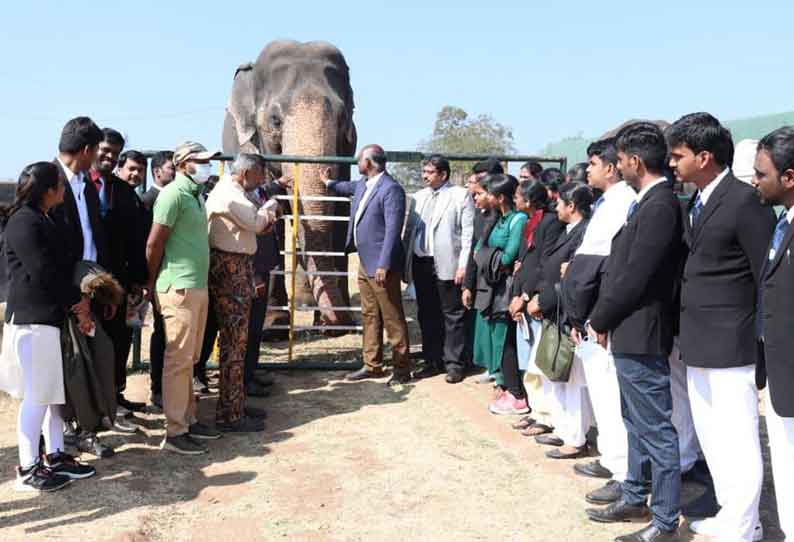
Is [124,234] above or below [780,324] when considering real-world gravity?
above

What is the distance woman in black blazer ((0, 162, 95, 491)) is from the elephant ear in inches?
229

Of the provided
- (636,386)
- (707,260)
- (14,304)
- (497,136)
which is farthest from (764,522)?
(497,136)

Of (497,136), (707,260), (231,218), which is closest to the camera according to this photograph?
(707,260)

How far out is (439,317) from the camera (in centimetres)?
724

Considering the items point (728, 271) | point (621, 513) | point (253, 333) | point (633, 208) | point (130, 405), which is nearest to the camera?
point (728, 271)

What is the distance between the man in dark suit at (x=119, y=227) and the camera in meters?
5.28

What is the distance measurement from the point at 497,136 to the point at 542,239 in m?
30.5

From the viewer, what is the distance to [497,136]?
35125 millimetres

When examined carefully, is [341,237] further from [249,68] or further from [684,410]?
[684,410]

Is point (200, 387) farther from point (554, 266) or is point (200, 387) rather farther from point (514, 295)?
point (554, 266)

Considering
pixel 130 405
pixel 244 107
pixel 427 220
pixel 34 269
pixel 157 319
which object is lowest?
pixel 130 405

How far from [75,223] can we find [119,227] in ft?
2.08

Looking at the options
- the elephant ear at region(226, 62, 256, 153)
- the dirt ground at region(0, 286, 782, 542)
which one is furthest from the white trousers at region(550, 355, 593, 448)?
the elephant ear at region(226, 62, 256, 153)

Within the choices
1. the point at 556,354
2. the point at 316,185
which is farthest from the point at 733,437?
the point at 316,185
